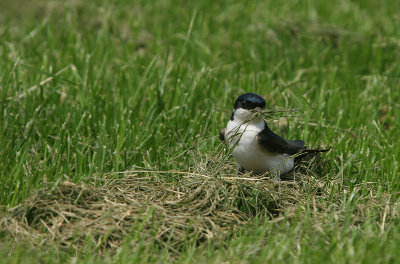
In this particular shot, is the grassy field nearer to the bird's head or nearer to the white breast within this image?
the white breast

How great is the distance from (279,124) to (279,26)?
2864mm

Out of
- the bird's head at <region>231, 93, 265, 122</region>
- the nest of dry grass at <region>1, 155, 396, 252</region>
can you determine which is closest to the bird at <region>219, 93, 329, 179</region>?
the bird's head at <region>231, 93, 265, 122</region>

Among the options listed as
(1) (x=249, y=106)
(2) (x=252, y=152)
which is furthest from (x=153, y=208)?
(1) (x=249, y=106)

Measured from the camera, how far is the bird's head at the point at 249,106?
14.7 ft

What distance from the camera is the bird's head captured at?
14.7 ft

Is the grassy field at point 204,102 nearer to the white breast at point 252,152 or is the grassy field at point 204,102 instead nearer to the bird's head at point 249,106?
the white breast at point 252,152

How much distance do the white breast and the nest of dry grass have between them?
17 centimetres

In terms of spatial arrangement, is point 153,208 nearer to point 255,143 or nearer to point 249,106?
point 255,143

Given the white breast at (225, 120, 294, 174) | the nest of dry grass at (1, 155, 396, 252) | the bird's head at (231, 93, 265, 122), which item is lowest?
the nest of dry grass at (1, 155, 396, 252)

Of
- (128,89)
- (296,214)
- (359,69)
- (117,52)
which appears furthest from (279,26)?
(296,214)

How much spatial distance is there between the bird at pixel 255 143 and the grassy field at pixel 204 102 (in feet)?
0.78

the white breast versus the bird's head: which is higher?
the bird's head

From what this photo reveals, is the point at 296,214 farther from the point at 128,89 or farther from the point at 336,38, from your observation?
the point at 336,38

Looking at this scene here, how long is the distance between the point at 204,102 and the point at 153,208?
2399 millimetres
